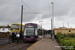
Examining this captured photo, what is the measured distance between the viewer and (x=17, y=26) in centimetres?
3112

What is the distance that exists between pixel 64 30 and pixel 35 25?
18.2 m

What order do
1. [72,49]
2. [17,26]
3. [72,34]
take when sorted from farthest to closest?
[72,34] < [17,26] < [72,49]

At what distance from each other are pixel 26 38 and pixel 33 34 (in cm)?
139

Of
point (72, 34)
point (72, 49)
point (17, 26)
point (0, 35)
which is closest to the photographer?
point (72, 49)

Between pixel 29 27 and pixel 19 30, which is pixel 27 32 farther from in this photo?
pixel 19 30

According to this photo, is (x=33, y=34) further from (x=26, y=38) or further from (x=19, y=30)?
(x=19, y=30)

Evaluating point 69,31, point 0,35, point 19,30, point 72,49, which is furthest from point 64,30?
point 72,49

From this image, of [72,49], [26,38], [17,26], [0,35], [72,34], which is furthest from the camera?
[0,35]

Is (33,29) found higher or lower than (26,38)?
higher

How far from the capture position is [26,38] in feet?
70.9

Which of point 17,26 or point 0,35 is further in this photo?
point 0,35

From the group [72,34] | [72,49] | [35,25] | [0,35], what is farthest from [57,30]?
[72,49]

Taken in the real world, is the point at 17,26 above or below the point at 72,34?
above

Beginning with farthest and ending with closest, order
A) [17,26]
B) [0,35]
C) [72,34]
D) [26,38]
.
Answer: [0,35]
[72,34]
[17,26]
[26,38]
